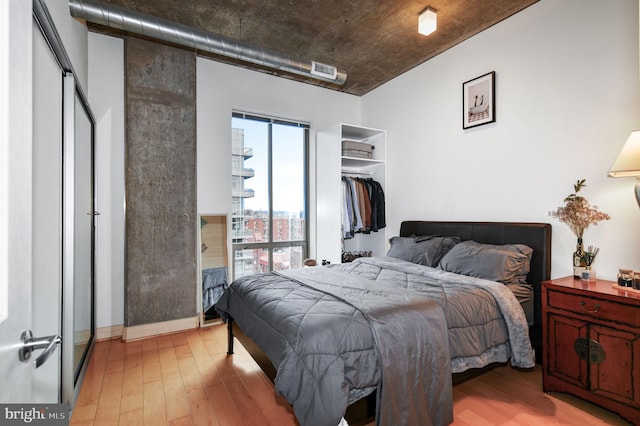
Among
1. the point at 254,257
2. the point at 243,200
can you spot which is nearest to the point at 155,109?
the point at 243,200

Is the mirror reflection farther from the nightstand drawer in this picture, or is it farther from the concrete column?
the nightstand drawer

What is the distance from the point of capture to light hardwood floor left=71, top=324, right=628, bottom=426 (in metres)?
1.90

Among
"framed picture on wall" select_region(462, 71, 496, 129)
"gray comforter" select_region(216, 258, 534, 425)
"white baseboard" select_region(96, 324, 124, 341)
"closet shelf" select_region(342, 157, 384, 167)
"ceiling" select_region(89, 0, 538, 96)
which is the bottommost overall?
"white baseboard" select_region(96, 324, 124, 341)

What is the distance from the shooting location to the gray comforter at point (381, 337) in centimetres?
148

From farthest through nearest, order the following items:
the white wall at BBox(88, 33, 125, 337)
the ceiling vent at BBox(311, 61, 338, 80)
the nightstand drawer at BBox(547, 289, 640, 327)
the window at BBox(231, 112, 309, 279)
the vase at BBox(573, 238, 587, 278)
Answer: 1. the window at BBox(231, 112, 309, 279)
2. the ceiling vent at BBox(311, 61, 338, 80)
3. the white wall at BBox(88, 33, 125, 337)
4. the vase at BBox(573, 238, 587, 278)
5. the nightstand drawer at BBox(547, 289, 640, 327)

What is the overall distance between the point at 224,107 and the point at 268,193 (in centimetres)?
122

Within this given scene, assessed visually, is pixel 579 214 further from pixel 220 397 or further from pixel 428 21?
pixel 220 397

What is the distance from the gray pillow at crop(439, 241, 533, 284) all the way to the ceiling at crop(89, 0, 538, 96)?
2.17 metres

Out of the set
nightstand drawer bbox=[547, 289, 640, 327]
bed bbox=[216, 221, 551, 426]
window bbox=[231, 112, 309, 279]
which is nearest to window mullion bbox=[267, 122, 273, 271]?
window bbox=[231, 112, 309, 279]

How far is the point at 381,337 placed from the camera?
1.59 meters

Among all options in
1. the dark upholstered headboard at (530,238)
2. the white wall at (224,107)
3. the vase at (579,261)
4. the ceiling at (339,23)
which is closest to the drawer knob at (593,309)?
the vase at (579,261)

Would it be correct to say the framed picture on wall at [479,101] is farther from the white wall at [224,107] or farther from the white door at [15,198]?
the white door at [15,198]

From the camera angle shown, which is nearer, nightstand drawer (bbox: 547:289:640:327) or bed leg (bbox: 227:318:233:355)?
nightstand drawer (bbox: 547:289:640:327)

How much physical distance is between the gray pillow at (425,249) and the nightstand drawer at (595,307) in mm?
1027
